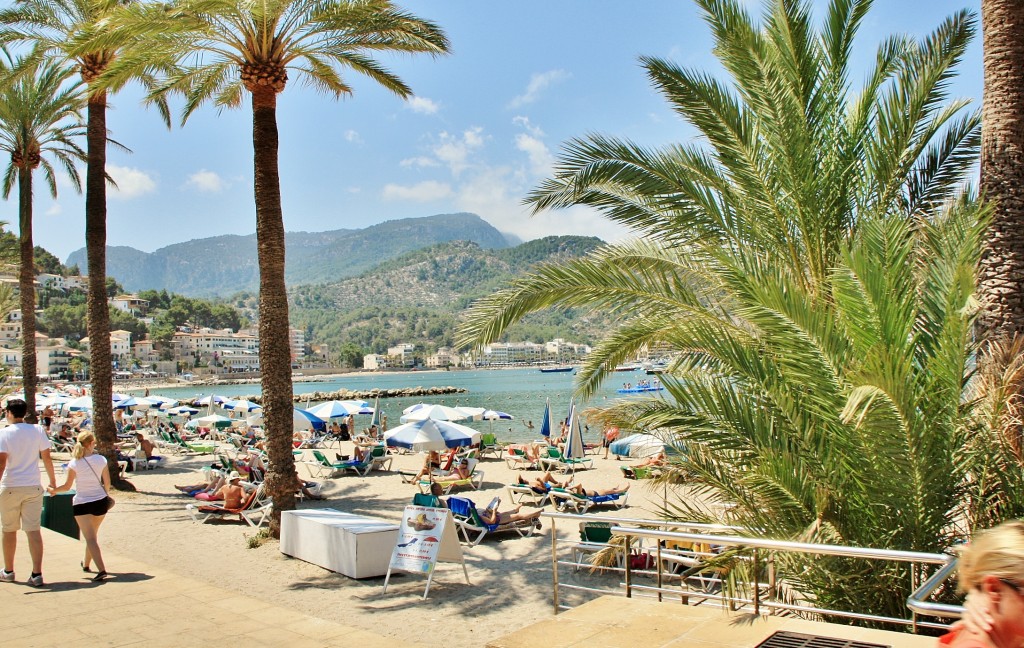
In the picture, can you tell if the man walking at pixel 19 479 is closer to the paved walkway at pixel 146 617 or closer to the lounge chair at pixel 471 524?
the paved walkway at pixel 146 617

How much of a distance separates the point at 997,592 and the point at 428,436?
15.9m

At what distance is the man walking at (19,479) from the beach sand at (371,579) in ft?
4.76

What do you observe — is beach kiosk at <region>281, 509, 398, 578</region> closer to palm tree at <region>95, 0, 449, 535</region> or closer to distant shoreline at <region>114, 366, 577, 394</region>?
palm tree at <region>95, 0, 449, 535</region>

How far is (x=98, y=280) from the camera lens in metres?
14.6

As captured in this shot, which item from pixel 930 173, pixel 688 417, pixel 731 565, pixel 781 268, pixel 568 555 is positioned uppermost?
pixel 930 173

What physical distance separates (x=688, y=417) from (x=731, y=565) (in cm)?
101

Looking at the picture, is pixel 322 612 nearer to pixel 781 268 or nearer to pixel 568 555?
pixel 568 555

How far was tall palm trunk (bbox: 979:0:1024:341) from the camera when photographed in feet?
16.8

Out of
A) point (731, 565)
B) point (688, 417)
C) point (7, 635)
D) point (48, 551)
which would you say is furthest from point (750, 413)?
point (48, 551)

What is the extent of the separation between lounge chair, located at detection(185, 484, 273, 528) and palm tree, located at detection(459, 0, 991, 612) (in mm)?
7253

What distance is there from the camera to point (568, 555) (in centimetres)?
1047

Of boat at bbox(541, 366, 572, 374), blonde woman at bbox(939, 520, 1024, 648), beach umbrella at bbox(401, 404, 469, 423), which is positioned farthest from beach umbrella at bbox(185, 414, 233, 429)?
boat at bbox(541, 366, 572, 374)

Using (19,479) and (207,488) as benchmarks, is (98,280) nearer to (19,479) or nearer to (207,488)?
(207,488)

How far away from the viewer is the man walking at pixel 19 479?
6.64 metres
